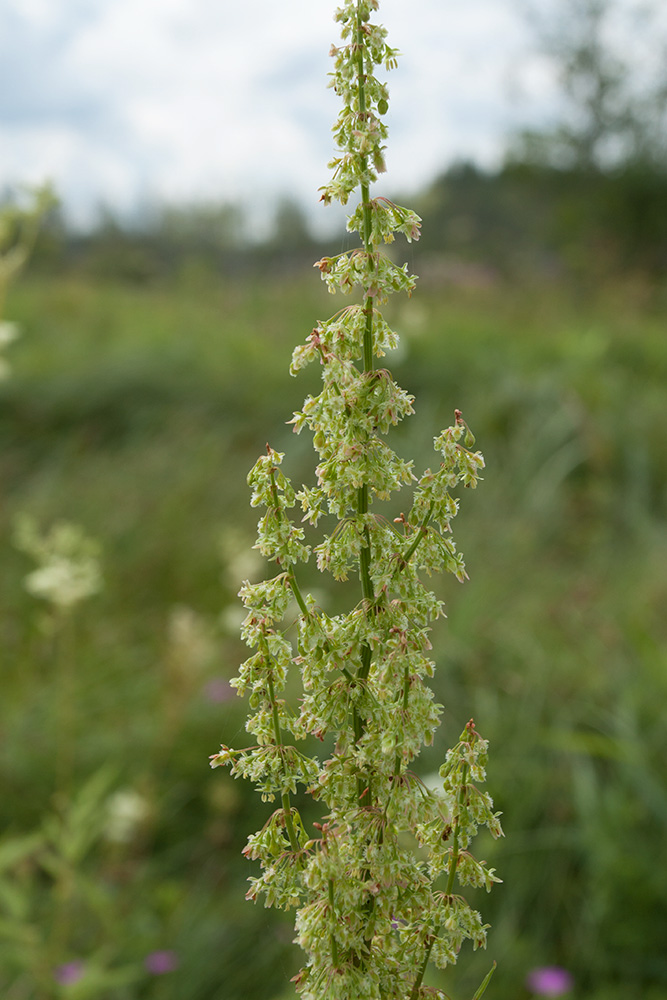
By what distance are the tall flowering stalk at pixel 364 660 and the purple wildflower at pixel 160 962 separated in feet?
7.09

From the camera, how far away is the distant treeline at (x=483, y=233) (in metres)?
17.0

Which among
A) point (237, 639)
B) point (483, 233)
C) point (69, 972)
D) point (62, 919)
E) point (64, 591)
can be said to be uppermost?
point (483, 233)

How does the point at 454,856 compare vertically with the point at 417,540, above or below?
below

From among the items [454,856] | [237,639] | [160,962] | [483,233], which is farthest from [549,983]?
[483,233]

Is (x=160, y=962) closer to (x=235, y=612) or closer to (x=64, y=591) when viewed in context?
(x=64, y=591)

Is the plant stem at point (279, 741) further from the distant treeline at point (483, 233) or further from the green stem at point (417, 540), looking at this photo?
the distant treeline at point (483, 233)

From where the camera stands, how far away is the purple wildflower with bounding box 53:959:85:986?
221 centimetres

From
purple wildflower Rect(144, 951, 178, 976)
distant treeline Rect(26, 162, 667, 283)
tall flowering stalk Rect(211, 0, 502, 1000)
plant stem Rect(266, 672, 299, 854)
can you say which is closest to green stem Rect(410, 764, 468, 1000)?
tall flowering stalk Rect(211, 0, 502, 1000)

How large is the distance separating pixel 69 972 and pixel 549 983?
138 centimetres

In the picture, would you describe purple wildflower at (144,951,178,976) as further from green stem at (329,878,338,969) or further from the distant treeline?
the distant treeline

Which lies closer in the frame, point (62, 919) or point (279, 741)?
point (279, 741)

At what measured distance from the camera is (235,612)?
399cm

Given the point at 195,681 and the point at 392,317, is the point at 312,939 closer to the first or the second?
the point at 195,681

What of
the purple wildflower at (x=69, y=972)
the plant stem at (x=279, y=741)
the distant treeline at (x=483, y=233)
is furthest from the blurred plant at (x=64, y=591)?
the distant treeline at (x=483, y=233)
